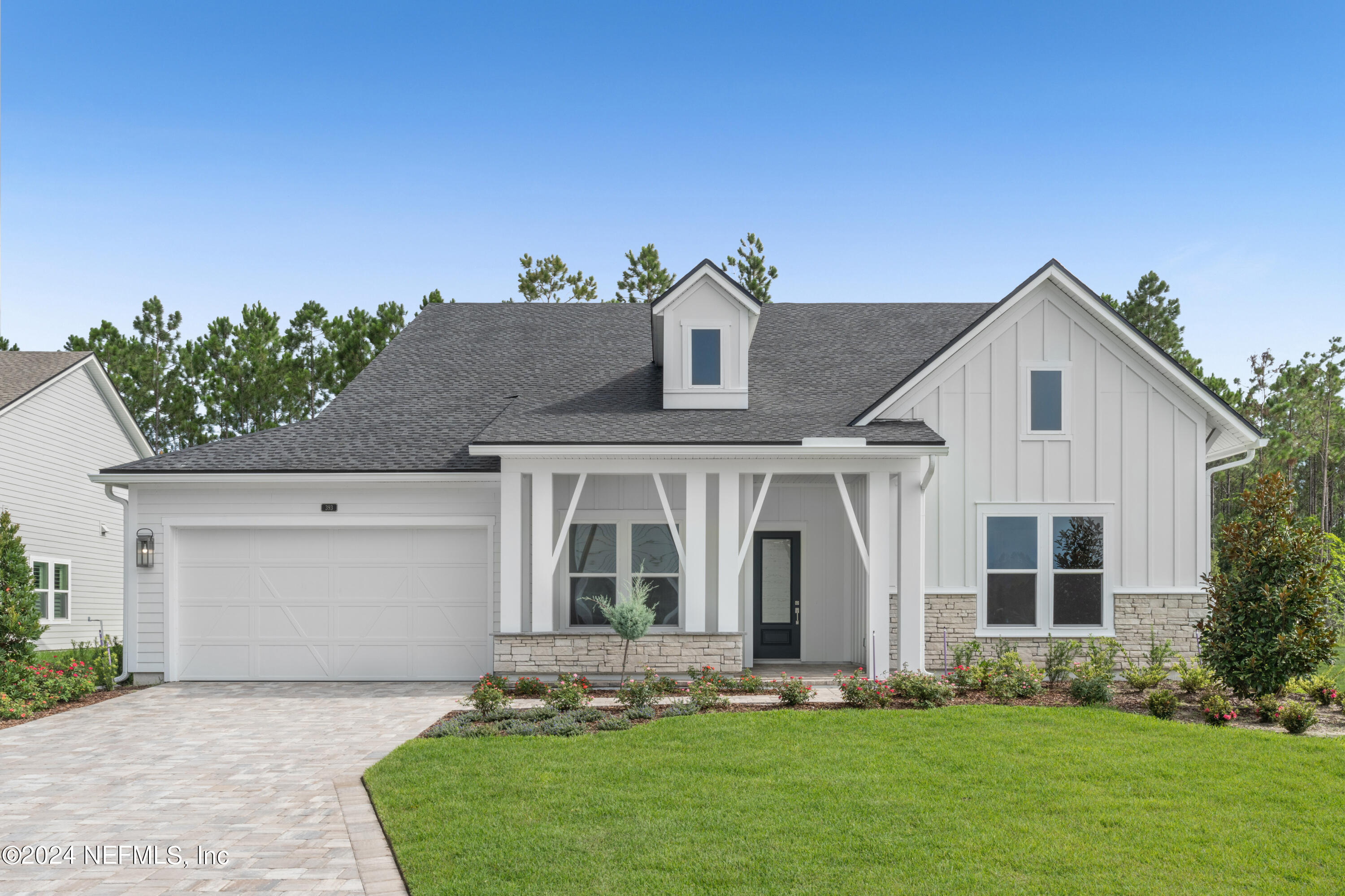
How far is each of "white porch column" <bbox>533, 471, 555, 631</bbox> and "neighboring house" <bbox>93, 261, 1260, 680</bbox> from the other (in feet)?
0.11

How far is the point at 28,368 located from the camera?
A: 2131cm

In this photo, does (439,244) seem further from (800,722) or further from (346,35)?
(800,722)

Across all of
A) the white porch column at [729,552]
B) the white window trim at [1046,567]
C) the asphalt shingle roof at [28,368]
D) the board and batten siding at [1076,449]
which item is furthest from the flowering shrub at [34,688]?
the white window trim at [1046,567]

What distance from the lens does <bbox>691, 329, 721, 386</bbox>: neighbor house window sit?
14523mm

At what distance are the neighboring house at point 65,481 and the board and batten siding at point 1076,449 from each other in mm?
16004

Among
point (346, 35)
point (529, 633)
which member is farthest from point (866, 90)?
point (529, 633)

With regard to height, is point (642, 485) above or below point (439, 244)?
below

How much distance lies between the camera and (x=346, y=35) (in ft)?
56.0

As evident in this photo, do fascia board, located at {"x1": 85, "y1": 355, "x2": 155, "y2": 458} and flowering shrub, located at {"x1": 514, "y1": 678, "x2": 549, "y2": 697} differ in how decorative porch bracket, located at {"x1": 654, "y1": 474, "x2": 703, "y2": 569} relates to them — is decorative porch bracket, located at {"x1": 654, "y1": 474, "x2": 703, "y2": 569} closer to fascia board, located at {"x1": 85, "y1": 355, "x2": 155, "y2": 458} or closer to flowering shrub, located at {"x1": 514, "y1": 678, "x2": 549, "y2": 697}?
flowering shrub, located at {"x1": 514, "y1": 678, "x2": 549, "y2": 697}

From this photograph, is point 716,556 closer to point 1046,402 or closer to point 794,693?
point 794,693

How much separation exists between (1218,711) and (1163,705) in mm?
498

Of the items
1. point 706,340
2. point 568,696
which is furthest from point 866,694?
point 706,340

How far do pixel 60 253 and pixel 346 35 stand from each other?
1262 centimetres

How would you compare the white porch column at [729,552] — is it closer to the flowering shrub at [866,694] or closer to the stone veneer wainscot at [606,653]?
the stone veneer wainscot at [606,653]
